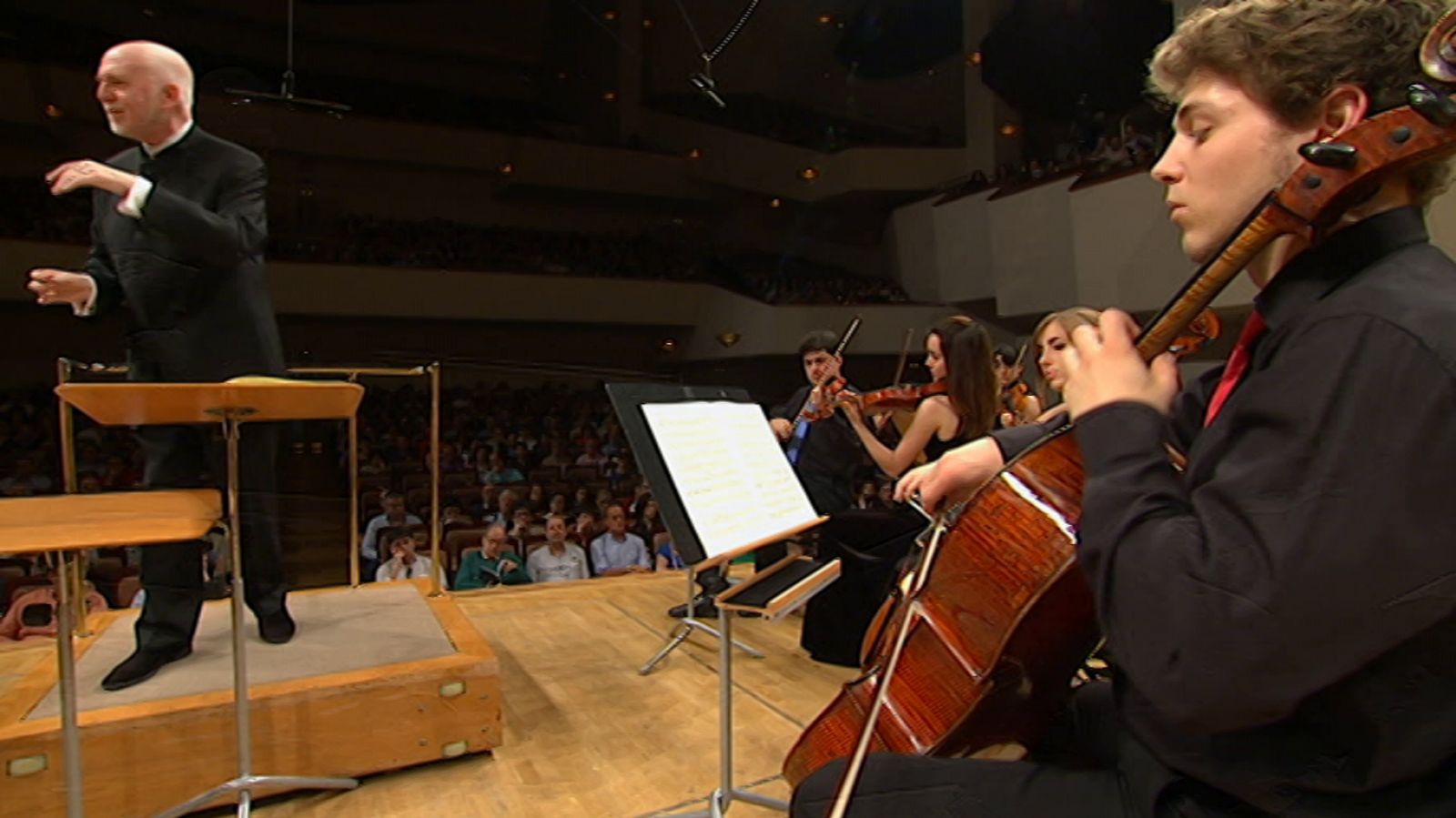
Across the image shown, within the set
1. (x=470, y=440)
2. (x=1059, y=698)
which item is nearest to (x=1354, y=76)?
(x=1059, y=698)

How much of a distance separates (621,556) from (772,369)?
6099 mm

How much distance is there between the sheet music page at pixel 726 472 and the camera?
165 cm

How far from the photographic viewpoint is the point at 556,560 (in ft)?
16.5

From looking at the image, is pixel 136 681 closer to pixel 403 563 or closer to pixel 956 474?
pixel 956 474

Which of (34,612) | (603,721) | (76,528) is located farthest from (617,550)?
(76,528)

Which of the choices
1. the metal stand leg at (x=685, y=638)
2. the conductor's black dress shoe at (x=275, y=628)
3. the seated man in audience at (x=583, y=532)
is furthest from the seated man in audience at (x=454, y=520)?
the conductor's black dress shoe at (x=275, y=628)

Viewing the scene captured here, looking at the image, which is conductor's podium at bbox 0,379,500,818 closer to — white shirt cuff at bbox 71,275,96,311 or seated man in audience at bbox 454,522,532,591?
white shirt cuff at bbox 71,275,96,311

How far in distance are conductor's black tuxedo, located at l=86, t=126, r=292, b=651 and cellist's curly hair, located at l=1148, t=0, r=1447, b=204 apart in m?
A: 2.04

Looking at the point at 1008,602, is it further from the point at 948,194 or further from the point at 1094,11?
the point at 948,194

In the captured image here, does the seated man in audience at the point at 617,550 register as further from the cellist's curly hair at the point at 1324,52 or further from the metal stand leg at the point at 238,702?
the cellist's curly hair at the point at 1324,52

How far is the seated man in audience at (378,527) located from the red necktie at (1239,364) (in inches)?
219

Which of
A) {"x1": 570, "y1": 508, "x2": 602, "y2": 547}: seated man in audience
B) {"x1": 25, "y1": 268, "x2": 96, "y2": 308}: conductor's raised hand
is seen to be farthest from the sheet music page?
{"x1": 570, "y1": 508, "x2": 602, "y2": 547}: seated man in audience

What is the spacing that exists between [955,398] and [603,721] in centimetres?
159

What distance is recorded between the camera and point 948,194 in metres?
11.0
